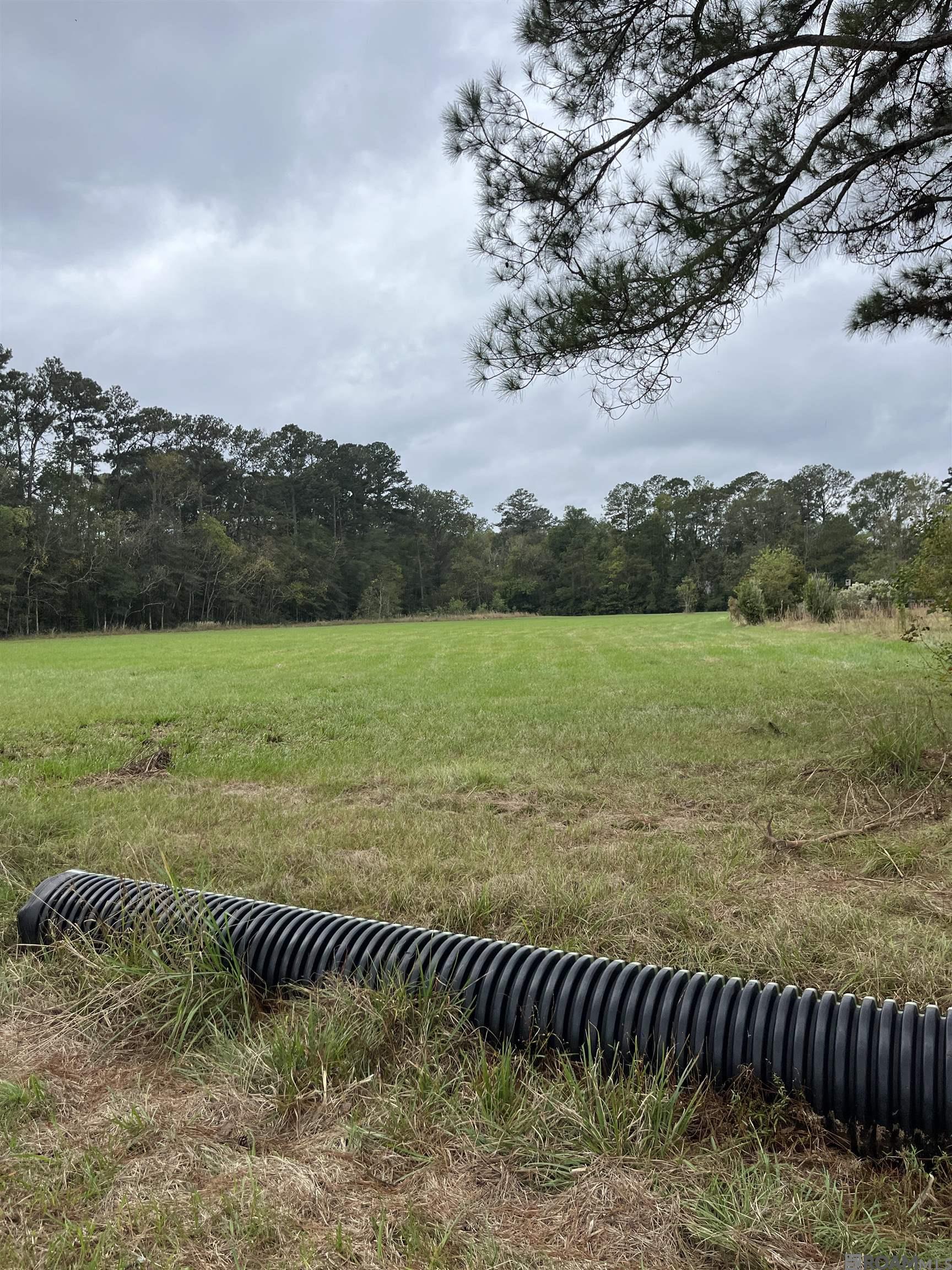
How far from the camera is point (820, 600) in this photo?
2600 cm

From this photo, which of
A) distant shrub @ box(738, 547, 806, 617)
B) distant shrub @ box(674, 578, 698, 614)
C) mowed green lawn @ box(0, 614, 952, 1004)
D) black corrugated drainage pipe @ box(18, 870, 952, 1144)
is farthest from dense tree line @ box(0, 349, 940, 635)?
black corrugated drainage pipe @ box(18, 870, 952, 1144)

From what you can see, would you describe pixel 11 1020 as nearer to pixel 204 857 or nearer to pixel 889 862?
pixel 204 857

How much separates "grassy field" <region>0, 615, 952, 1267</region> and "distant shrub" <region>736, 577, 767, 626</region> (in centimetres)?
2292

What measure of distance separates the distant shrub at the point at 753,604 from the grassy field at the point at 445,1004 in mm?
22916

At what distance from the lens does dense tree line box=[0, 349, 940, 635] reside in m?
49.9

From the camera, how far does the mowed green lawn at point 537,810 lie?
308cm

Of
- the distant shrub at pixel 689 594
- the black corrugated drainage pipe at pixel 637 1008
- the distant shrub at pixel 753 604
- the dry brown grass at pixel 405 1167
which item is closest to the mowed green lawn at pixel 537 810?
the black corrugated drainage pipe at pixel 637 1008

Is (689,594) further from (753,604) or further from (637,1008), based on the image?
(637,1008)

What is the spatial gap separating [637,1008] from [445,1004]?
60 cm

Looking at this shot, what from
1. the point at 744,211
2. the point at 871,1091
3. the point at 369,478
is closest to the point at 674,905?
the point at 871,1091

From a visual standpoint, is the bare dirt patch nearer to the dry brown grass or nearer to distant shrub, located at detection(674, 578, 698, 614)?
the dry brown grass

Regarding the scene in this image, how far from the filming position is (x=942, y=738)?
5992 millimetres

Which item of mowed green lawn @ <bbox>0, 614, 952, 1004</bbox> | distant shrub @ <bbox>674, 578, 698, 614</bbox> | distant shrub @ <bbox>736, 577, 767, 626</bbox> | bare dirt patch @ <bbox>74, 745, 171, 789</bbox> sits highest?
distant shrub @ <bbox>674, 578, 698, 614</bbox>

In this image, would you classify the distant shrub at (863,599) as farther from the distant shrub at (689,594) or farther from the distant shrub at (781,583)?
the distant shrub at (689,594)
